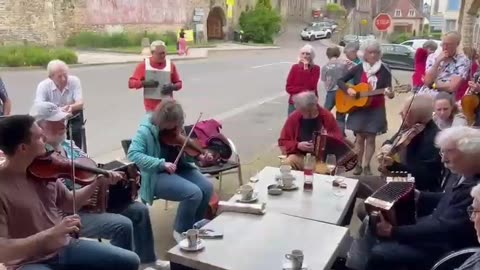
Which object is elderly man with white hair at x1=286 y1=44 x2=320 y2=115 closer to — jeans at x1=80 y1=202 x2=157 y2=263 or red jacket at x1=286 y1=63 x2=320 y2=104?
red jacket at x1=286 y1=63 x2=320 y2=104

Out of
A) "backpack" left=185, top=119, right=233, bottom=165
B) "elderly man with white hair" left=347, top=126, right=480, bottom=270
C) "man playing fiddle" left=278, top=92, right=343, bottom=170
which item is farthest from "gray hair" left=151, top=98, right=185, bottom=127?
"elderly man with white hair" left=347, top=126, right=480, bottom=270

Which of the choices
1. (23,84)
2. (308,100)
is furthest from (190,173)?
(23,84)

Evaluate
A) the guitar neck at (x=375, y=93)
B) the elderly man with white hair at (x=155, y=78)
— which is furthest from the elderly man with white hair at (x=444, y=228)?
the elderly man with white hair at (x=155, y=78)

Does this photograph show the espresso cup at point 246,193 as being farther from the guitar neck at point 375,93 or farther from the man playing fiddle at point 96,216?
the guitar neck at point 375,93

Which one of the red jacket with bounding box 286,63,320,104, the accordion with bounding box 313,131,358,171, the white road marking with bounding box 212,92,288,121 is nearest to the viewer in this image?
the accordion with bounding box 313,131,358,171

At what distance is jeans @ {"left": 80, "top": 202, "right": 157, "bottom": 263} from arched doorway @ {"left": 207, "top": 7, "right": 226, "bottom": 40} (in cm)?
3655

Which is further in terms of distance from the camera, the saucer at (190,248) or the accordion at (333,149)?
the accordion at (333,149)

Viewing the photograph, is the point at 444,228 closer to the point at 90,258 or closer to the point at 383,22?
the point at 90,258

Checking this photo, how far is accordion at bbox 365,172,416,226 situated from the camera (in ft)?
11.3

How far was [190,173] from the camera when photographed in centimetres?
479

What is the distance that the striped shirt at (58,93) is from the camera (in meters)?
6.06

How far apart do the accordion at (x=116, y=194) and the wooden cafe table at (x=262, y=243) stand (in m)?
0.76

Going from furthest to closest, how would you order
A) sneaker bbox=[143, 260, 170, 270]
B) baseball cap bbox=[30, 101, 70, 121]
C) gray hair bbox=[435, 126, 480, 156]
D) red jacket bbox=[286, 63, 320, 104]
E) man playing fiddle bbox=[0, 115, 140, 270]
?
red jacket bbox=[286, 63, 320, 104] → sneaker bbox=[143, 260, 170, 270] → baseball cap bbox=[30, 101, 70, 121] → gray hair bbox=[435, 126, 480, 156] → man playing fiddle bbox=[0, 115, 140, 270]

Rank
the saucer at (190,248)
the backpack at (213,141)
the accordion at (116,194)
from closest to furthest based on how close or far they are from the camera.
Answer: the saucer at (190,248) < the accordion at (116,194) < the backpack at (213,141)
